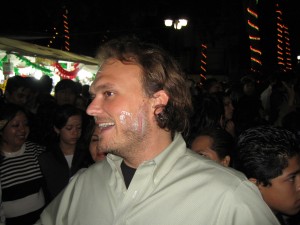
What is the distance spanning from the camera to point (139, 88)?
204cm

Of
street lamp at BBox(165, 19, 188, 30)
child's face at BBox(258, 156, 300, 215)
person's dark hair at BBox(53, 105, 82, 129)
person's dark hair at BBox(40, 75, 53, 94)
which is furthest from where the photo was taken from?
street lamp at BBox(165, 19, 188, 30)

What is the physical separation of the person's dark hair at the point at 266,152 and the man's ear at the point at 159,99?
2.79 ft

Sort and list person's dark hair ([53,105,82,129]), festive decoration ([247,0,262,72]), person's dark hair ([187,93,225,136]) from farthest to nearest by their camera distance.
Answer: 1. festive decoration ([247,0,262,72])
2. person's dark hair ([53,105,82,129])
3. person's dark hair ([187,93,225,136])

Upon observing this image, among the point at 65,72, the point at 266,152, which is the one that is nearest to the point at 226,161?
the point at 266,152

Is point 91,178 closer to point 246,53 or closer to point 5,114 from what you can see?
point 5,114

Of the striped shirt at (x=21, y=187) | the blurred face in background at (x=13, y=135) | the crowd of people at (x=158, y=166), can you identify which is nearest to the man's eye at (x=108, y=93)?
the crowd of people at (x=158, y=166)

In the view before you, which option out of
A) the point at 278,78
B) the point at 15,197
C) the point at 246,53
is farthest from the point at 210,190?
the point at 246,53

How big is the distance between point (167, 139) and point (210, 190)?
1.72 ft

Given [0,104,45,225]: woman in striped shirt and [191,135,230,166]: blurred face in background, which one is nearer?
[191,135,230,166]: blurred face in background

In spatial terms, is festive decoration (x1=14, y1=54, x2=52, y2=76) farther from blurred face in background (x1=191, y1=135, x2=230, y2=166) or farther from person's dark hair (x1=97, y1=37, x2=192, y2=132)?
person's dark hair (x1=97, y1=37, x2=192, y2=132)

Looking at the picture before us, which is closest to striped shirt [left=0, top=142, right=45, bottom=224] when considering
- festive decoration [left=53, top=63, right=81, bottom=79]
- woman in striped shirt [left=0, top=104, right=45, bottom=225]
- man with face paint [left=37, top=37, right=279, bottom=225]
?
woman in striped shirt [left=0, top=104, right=45, bottom=225]

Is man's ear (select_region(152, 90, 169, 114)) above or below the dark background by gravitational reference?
below

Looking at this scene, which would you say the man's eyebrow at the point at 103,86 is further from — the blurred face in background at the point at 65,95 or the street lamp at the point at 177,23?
the street lamp at the point at 177,23

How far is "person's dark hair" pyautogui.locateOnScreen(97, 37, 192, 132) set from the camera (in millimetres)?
2100
